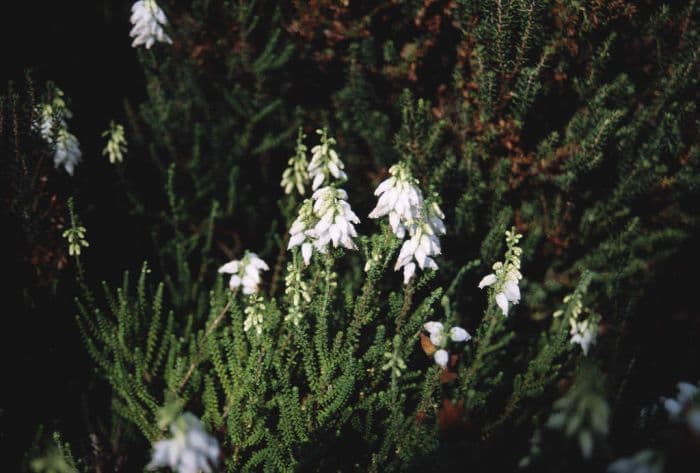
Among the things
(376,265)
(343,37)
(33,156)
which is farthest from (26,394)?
(343,37)

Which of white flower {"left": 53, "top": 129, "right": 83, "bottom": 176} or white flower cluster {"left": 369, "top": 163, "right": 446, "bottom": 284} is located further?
white flower {"left": 53, "top": 129, "right": 83, "bottom": 176}

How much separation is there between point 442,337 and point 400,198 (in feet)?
1.88

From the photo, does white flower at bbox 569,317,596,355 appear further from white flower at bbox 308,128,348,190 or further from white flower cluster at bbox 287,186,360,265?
white flower at bbox 308,128,348,190

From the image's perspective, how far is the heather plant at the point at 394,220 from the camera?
6.93 ft

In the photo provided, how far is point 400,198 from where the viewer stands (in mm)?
1888

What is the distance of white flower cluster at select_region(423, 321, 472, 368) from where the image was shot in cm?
194

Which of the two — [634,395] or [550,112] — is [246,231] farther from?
[634,395]

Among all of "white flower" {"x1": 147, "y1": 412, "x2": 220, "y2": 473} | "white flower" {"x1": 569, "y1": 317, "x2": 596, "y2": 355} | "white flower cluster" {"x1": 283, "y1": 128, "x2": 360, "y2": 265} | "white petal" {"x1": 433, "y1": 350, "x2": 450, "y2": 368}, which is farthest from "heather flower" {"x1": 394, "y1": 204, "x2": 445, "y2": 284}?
"white flower" {"x1": 147, "y1": 412, "x2": 220, "y2": 473}

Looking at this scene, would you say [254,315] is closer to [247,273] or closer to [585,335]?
[247,273]

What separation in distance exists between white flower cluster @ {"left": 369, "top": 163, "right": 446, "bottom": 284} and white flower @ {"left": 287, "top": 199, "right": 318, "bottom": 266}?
0.84 feet

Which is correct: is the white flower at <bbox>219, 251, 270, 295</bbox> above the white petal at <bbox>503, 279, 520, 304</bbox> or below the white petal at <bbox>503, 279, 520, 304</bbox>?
above

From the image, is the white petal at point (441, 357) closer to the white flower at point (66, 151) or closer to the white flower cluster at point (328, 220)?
the white flower cluster at point (328, 220)

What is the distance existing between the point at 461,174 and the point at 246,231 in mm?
1726

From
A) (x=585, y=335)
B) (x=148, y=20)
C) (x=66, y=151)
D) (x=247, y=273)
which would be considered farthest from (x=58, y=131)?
(x=585, y=335)
